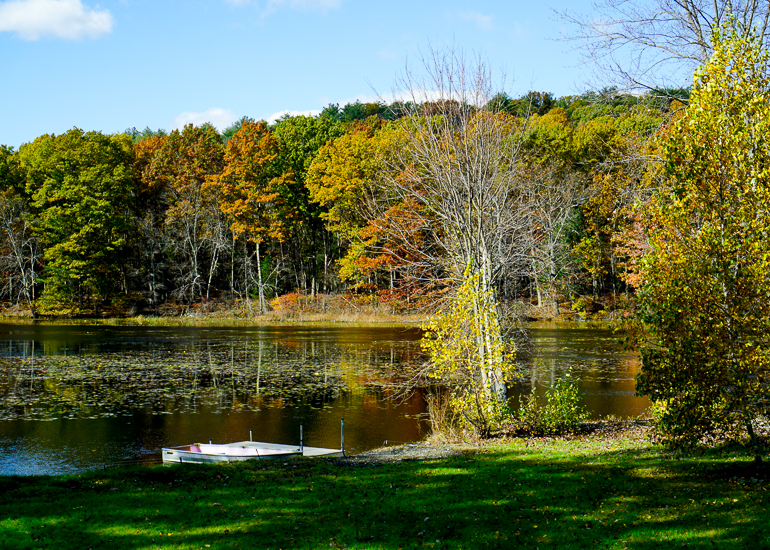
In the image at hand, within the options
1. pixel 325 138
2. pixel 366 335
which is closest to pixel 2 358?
pixel 366 335

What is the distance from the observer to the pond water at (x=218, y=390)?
16797 millimetres

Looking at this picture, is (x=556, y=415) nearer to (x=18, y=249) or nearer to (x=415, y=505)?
(x=415, y=505)

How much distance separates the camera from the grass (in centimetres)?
700

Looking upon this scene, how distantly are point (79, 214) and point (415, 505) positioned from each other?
56018mm

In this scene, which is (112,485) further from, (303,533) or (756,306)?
(756,306)

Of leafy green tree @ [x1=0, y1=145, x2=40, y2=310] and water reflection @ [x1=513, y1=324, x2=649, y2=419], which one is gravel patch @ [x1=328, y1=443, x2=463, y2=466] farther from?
leafy green tree @ [x1=0, y1=145, x2=40, y2=310]

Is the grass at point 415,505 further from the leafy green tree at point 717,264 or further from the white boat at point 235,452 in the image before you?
the white boat at point 235,452

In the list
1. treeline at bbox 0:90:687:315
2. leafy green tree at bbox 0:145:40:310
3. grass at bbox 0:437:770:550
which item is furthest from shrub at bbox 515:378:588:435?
leafy green tree at bbox 0:145:40:310

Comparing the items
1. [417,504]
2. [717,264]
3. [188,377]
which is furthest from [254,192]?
[717,264]

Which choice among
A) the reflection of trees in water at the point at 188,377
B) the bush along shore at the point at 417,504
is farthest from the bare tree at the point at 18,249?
the bush along shore at the point at 417,504

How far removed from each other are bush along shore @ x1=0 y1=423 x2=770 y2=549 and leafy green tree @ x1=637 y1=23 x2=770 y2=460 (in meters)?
1.07

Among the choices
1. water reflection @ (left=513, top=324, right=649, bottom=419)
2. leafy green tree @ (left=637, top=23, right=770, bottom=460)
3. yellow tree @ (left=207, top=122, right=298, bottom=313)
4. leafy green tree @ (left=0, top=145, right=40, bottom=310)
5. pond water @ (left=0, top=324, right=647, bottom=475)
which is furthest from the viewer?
leafy green tree @ (left=0, top=145, right=40, bottom=310)

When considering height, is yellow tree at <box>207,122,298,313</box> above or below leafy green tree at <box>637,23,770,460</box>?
above

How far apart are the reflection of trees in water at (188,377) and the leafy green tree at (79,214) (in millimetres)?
20231
